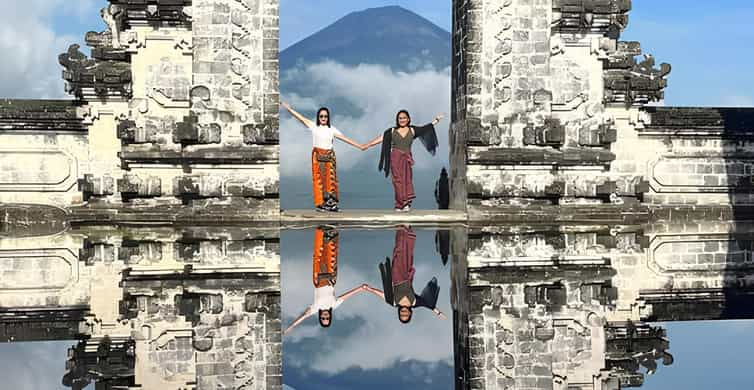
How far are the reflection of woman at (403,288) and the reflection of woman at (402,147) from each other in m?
3.29

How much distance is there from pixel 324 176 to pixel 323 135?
0.64 metres

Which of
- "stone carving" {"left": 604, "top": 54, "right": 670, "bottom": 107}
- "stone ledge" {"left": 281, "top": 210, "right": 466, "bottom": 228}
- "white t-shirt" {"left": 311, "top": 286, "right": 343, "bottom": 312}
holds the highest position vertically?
"stone carving" {"left": 604, "top": 54, "right": 670, "bottom": 107}

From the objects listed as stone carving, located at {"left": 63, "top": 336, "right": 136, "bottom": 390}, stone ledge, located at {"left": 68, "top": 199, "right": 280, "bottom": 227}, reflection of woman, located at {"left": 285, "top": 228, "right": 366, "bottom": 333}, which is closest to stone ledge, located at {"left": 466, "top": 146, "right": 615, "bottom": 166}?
reflection of woman, located at {"left": 285, "top": 228, "right": 366, "bottom": 333}

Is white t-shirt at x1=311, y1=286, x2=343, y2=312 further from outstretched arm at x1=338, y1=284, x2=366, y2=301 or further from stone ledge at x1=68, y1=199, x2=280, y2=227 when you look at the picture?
stone ledge at x1=68, y1=199, x2=280, y2=227

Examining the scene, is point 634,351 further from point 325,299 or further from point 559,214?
point 559,214

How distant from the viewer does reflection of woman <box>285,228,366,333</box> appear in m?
7.21

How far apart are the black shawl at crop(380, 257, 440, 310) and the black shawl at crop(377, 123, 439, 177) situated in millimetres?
5004

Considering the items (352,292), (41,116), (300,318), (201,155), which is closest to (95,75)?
(41,116)

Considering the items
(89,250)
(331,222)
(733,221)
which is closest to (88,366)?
(89,250)

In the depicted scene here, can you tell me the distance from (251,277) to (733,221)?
9.54 metres

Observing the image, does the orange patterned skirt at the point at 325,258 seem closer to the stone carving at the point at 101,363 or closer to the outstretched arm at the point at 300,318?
the outstretched arm at the point at 300,318

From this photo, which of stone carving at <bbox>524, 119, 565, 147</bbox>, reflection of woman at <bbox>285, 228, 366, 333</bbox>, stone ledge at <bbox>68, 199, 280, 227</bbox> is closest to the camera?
reflection of woman at <bbox>285, 228, 366, 333</bbox>

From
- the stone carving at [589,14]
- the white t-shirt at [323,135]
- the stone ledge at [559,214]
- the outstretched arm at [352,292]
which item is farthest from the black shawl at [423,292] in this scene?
the stone carving at [589,14]

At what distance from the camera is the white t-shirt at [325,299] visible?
7.54 meters
